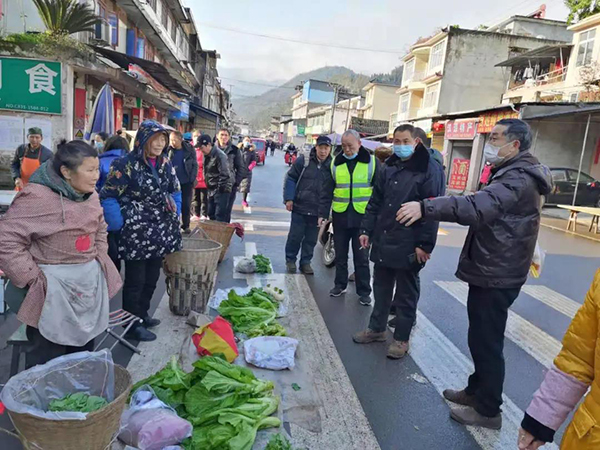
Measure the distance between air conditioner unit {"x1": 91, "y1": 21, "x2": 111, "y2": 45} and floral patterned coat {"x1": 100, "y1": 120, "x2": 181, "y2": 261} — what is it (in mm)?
11035

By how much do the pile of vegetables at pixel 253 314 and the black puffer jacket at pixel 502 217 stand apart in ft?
6.62

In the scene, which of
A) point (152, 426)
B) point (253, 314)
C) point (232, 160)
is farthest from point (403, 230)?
point (232, 160)

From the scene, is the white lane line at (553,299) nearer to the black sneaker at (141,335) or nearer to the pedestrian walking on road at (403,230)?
the pedestrian walking on road at (403,230)

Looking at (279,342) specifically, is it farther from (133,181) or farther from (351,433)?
A: (133,181)

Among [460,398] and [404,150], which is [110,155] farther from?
[460,398]

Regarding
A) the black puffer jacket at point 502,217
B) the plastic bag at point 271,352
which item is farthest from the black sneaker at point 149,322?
the black puffer jacket at point 502,217

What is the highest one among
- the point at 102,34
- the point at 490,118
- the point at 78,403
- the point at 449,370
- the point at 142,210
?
the point at 102,34

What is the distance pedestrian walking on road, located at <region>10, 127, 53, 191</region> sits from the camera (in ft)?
24.4

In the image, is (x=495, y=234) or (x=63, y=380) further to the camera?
(x=495, y=234)

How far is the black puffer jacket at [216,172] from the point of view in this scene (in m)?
7.92

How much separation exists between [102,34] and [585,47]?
24.2 metres

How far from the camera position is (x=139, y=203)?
13.0ft

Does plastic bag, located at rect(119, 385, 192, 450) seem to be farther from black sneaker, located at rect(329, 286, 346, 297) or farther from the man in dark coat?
the man in dark coat

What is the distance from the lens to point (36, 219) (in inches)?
103
